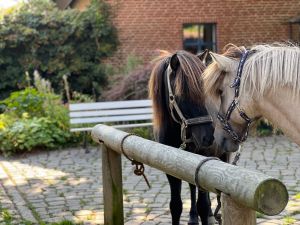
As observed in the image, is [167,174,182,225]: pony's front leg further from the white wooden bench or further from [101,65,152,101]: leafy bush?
[101,65,152,101]: leafy bush

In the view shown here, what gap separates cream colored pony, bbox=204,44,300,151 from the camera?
305 cm

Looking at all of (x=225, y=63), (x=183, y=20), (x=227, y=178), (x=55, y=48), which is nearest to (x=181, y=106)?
(x=225, y=63)

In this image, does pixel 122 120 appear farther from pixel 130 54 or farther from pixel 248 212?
pixel 248 212

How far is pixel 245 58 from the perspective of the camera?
3.26 m

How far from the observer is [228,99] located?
336cm

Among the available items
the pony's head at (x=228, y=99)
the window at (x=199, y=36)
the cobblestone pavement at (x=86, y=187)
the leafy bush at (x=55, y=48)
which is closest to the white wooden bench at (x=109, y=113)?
the cobblestone pavement at (x=86, y=187)

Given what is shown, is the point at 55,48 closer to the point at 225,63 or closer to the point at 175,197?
the point at 175,197

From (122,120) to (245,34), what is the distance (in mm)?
7242

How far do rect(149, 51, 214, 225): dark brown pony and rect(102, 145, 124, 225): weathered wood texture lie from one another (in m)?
0.49

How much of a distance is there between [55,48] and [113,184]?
10826 millimetres

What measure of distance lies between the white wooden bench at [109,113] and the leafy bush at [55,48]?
3769 millimetres

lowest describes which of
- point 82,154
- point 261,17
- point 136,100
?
point 82,154

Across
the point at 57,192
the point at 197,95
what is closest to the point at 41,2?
the point at 57,192

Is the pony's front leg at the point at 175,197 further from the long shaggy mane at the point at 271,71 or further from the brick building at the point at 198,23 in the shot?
the brick building at the point at 198,23
